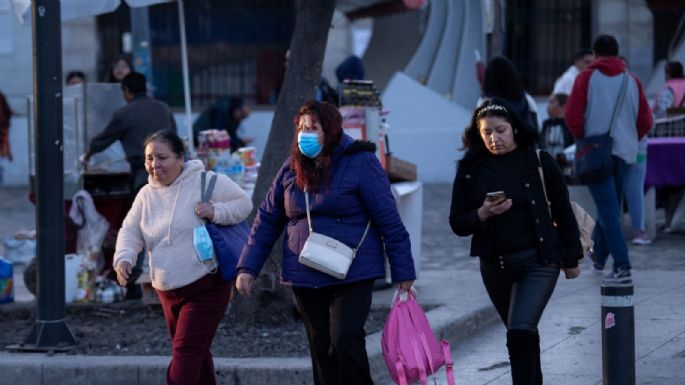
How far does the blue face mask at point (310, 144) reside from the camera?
6125 mm

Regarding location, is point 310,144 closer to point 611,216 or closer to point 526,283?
point 526,283

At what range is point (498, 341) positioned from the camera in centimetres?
867

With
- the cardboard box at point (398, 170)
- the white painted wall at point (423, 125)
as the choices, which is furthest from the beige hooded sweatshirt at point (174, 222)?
the white painted wall at point (423, 125)

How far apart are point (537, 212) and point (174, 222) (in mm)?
1779

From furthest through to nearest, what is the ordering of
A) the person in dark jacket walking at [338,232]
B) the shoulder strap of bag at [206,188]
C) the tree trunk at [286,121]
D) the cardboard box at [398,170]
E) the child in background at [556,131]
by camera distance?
the child in background at [556,131] < the cardboard box at [398,170] < the tree trunk at [286,121] < the shoulder strap of bag at [206,188] < the person in dark jacket walking at [338,232]

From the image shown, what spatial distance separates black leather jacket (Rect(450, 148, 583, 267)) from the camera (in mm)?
6188

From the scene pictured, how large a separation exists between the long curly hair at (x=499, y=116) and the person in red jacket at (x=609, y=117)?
3.73 m

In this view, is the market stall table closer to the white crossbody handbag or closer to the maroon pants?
the maroon pants

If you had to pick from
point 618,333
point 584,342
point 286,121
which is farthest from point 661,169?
point 618,333

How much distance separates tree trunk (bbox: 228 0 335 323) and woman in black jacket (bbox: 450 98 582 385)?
2661 millimetres

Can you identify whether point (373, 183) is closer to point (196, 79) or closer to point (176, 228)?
point (176, 228)

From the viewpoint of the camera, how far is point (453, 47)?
799 inches

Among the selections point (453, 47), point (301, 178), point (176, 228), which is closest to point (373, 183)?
point (301, 178)

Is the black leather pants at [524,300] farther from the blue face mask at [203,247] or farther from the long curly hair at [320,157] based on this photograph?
the blue face mask at [203,247]
